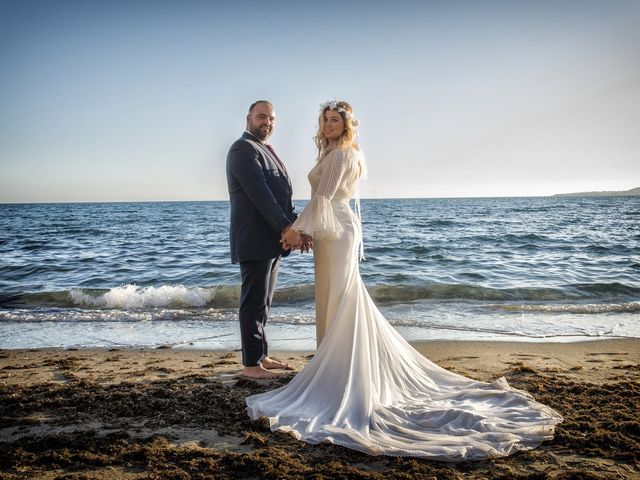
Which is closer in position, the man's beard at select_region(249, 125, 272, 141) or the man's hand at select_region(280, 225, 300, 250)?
the man's hand at select_region(280, 225, 300, 250)

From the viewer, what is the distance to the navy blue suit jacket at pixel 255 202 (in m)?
4.31

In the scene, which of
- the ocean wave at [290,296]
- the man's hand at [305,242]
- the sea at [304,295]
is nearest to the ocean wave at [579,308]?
the sea at [304,295]

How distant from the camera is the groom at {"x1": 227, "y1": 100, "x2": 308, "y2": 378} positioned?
14.2 feet

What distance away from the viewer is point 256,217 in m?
4.46

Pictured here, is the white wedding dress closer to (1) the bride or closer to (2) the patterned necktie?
(1) the bride

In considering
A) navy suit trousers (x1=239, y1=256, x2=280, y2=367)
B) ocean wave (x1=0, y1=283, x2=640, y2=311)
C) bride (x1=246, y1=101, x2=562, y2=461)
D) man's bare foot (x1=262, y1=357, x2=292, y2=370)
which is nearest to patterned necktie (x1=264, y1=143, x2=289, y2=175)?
bride (x1=246, y1=101, x2=562, y2=461)

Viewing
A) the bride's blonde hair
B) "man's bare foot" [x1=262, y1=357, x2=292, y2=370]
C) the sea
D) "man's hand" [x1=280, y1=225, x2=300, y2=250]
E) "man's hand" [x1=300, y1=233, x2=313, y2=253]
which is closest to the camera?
the bride's blonde hair

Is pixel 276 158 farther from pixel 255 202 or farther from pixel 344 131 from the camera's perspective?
pixel 344 131

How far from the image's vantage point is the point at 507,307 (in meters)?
8.49

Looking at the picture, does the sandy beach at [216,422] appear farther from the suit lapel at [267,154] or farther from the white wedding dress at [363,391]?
the suit lapel at [267,154]

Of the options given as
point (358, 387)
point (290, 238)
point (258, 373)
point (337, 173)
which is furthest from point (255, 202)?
point (358, 387)

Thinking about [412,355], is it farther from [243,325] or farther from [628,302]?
[628,302]

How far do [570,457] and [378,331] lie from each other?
61.5 inches

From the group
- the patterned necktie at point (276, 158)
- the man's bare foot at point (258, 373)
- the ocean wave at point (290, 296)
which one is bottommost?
the ocean wave at point (290, 296)
